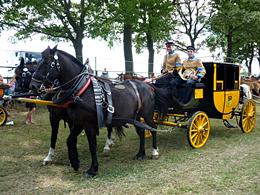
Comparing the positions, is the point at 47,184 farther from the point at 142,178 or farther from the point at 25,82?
the point at 25,82

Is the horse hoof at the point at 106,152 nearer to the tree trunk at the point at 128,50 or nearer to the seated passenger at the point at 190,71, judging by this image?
the seated passenger at the point at 190,71

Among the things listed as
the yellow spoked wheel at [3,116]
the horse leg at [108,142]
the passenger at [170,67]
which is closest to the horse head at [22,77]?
the yellow spoked wheel at [3,116]

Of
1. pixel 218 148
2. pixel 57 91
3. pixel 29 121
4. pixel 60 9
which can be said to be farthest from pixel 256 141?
pixel 60 9

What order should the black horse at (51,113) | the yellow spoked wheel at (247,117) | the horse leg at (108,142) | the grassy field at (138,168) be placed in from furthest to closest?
the yellow spoked wheel at (247,117)
the horse leg at (108,142)
the black horse at (51,113)
the grassy field at (138,168)

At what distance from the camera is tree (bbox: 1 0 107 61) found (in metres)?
16.2

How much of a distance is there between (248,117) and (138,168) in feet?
14.7

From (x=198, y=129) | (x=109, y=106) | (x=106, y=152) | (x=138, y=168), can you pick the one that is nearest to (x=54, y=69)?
(x=109, y=106)

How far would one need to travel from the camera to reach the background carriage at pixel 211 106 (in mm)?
7250

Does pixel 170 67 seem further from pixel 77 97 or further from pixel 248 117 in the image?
A: pixel 77 97

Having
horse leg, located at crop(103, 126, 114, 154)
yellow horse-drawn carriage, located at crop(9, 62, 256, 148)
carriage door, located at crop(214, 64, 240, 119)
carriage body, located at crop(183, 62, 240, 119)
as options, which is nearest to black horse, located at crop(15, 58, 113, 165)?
horse leg, located at crop(103, 126, 114, 154)

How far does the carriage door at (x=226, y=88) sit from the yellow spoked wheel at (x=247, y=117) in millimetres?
335

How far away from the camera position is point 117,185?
4898mm

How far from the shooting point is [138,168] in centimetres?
582

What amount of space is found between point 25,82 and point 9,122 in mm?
2814
